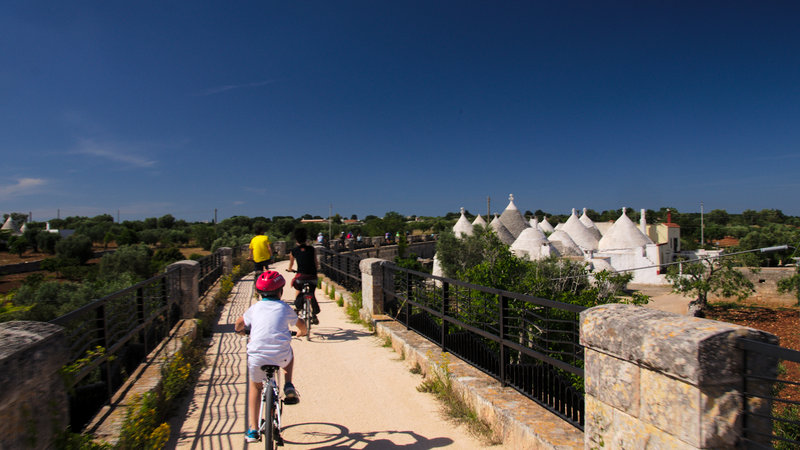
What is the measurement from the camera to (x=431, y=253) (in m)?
51.2

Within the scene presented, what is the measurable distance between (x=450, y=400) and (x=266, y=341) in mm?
2067

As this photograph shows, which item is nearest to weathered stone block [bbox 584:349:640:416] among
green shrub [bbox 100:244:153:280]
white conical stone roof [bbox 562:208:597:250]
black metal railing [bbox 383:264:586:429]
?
black metal railing [bbox 383:264:586:429]

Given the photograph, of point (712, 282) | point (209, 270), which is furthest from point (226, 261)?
point (712, 282)

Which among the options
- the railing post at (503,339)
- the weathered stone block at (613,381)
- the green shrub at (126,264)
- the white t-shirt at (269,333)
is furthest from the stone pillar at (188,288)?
the green shrub at (126,264)

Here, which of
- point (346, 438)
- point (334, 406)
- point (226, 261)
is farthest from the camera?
point (226, 261)

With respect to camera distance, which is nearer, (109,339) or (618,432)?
(618,432)

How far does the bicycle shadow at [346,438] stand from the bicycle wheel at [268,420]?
60 cm

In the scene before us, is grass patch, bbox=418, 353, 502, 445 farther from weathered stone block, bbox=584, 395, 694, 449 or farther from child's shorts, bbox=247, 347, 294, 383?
child's shorts, bbox=247, 347, 294, 383

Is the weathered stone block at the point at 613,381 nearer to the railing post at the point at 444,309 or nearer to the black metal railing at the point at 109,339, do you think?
the railing post at the point at 444,309

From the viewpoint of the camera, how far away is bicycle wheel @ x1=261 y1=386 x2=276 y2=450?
3.30 metres

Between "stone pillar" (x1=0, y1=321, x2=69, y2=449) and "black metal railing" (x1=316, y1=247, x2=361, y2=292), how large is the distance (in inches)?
349

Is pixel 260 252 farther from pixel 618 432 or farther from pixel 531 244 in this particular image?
pixel 531 244

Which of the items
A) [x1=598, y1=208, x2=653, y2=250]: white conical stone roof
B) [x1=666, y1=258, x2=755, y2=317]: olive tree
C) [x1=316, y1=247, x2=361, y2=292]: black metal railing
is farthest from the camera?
[x1=598, y1=208, x2=653, y2=250]: white conical stone roof

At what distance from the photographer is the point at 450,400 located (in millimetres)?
4535
